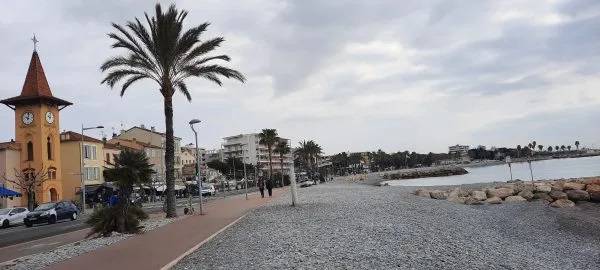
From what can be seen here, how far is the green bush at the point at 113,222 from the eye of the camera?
18.2 metres

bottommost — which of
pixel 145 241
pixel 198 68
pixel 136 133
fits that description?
pixel 145 241

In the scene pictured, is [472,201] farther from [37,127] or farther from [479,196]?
[37,127]

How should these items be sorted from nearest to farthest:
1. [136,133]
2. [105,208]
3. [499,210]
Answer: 1. [105,208]
2. [499,210]
3. [136,133]

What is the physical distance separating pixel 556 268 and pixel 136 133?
320 feet

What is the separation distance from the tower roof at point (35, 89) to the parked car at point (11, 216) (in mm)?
23912

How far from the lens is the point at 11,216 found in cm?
3550

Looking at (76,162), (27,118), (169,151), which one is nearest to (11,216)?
(169,151)

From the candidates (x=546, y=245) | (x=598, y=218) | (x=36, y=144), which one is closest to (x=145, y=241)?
(x=546, y=245)

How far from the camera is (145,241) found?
51.0ft

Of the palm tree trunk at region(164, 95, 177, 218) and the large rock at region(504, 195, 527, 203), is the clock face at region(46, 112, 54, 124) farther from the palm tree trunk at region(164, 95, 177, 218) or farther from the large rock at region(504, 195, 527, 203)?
the large rock at region(504, 195, 527, 203)

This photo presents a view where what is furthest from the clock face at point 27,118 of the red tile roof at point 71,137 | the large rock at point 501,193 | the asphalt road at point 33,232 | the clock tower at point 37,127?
the large rock at point 501,193

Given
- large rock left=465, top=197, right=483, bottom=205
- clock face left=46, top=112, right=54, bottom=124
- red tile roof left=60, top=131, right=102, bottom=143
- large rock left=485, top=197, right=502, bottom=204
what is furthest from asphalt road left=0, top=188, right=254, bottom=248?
red tile roof left=60, top=131, right=102, bottom=143

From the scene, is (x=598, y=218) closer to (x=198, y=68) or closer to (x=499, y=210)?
(x=499, y=210)

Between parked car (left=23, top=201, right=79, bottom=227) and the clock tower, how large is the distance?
23815 millimetres
